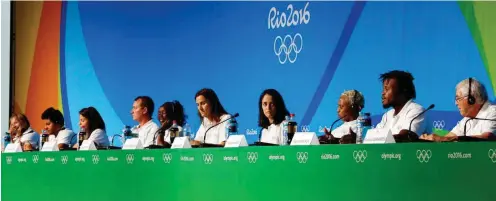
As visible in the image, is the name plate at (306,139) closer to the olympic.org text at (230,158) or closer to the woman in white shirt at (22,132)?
the olympic.org text at (230,158)

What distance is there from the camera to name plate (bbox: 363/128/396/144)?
410cm

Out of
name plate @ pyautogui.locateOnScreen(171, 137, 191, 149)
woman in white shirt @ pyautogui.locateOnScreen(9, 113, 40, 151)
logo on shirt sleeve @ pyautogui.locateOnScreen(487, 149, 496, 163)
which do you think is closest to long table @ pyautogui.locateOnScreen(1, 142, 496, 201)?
logo on shirt sleeve @ pyautogui.locateOnScreen(487, 149, 496, 163)

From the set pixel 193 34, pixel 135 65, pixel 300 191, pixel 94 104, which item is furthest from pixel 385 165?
pixel 94 104

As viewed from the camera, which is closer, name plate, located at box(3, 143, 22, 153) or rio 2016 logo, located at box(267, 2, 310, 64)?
name plate, located at box(3, 143, 22, 153)

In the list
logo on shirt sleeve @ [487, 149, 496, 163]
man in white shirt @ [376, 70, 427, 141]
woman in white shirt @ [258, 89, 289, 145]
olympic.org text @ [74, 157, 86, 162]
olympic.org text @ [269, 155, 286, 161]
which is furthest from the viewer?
woman in white shirt @ [258, 89, 289, 145]

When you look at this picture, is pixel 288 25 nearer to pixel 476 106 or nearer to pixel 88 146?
pixel 88 146

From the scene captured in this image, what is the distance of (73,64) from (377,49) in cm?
479

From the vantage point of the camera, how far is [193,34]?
914 cm

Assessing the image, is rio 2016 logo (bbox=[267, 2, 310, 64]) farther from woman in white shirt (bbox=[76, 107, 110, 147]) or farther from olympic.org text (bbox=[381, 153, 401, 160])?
olympic.org text (bbox=[381, 153, 401, 160])

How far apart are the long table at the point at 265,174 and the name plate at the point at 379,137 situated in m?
0.19

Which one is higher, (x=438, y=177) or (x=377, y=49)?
(x=377, y=49)

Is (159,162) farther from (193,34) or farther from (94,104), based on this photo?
(94,104)

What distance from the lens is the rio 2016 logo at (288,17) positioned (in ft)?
25.8

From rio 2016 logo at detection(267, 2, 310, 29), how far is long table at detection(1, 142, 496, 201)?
253cm
